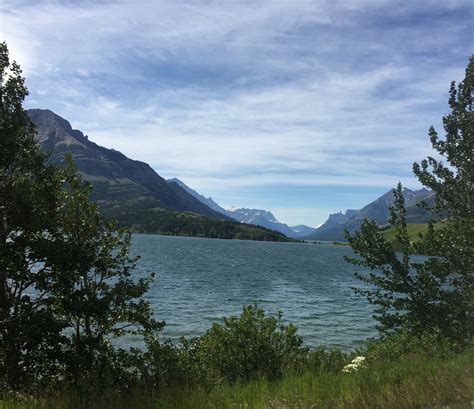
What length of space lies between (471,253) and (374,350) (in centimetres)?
1118

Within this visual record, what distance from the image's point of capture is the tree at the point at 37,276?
1162cm

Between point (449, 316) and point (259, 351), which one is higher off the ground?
point (449, 316)

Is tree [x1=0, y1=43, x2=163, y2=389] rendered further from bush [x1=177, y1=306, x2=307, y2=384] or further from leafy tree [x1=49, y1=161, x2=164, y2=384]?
bush [x1=177, y1=306, x2=307, y2=384]

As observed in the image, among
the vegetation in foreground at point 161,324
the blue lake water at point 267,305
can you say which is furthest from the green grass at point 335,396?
the blue lake water at point 267,305

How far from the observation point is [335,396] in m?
8.60

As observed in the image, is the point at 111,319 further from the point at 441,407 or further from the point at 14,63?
the point at 441,407

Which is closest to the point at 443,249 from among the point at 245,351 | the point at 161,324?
the point at 245,351

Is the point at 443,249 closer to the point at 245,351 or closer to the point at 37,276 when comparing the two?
the point at 245,351

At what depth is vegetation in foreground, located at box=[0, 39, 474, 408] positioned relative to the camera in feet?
30.9

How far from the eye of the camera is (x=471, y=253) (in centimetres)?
1393

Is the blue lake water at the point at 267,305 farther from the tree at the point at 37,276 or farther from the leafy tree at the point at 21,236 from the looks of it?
the leafy tree at the point at 21,236

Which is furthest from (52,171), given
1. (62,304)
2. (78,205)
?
(62,304)

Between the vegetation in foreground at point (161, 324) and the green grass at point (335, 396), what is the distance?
0.04 metres

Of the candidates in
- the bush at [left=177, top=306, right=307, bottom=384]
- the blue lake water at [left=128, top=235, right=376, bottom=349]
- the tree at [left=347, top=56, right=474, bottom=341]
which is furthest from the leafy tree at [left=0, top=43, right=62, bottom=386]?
the blue lake water at [left=128, top=235, right=376, bottom=349]
